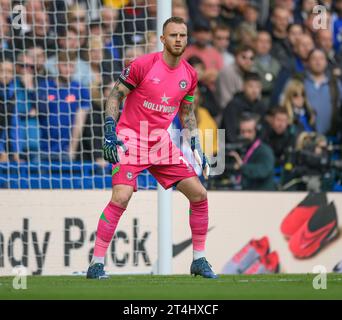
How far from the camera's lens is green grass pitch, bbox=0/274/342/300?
7.50 metres

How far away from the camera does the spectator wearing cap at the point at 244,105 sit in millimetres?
13305

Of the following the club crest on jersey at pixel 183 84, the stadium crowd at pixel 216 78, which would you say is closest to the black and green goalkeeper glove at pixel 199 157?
the club crest on jersey at pixel 183 84

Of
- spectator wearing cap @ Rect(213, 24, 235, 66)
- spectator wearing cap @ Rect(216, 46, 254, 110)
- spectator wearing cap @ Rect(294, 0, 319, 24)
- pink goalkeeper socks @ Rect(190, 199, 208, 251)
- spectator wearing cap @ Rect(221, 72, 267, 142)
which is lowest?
pink goalkeeper socks @ Rect(190, 199, 208, 251)

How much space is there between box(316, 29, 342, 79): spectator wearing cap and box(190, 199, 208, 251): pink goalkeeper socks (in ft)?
18.3

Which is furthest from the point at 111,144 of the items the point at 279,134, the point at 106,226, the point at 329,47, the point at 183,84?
the point at 329,47

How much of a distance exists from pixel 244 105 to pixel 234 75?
57 cm

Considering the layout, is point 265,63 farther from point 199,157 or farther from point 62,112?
point 199,157

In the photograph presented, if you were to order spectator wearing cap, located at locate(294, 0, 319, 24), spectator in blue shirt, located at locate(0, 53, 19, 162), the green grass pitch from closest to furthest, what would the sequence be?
1. the green grass pitch
2. spectator in blue shirt, located at locate(0, 53, 19, 162)
3. spectator wearing cap, located at locate(294, 0, 319, 24)

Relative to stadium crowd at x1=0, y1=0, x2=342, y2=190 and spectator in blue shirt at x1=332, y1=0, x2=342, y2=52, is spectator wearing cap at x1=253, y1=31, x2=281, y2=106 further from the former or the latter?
spectator in blue shirt at x1=332, y1=0, x2=342, y2=52

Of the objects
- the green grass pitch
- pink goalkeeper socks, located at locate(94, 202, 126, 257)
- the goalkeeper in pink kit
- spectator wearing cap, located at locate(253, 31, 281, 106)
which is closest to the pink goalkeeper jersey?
the goalkeeper in pink kit

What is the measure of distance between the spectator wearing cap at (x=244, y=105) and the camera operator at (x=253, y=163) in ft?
0.45

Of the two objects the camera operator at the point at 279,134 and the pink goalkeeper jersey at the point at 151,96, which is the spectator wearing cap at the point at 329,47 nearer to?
the camera operator at the point at 279,134

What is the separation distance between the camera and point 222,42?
13.9 meters

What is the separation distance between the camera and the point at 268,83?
14031mm
